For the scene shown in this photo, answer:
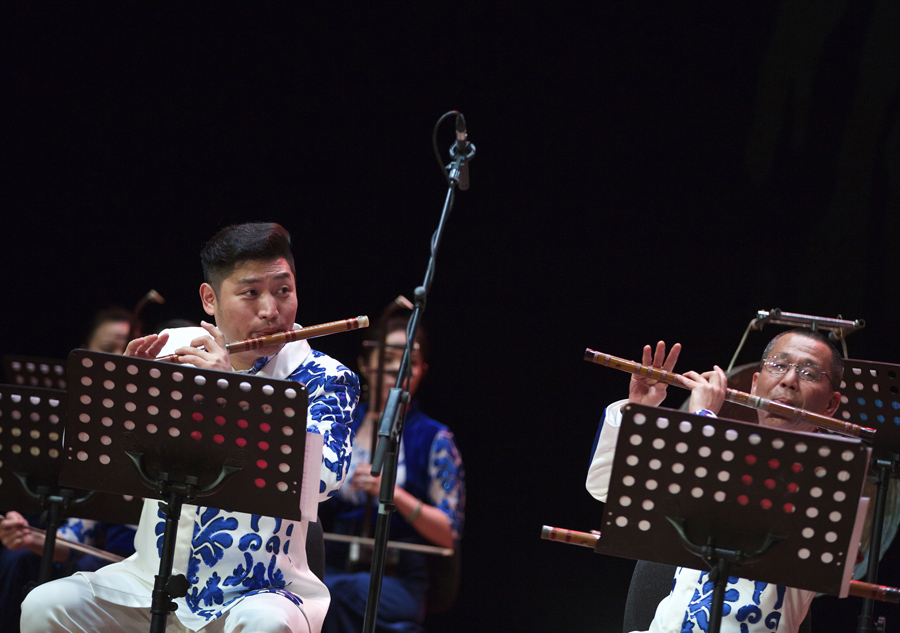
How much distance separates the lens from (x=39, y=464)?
2.78m

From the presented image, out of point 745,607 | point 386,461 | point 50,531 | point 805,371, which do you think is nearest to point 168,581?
point 386,461

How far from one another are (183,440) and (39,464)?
952mm

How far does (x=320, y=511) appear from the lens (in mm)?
4305

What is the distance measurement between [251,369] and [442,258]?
2.39m

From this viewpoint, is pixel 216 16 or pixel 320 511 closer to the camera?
pixel 320 511

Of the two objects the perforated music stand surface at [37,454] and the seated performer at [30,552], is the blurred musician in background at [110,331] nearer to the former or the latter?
the seated performer at [30,552]

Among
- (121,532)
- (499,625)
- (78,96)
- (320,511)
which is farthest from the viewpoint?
(78,96)

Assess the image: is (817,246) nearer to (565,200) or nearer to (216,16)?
(565,200)

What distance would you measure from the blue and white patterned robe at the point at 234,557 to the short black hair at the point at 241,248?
0.43 metres

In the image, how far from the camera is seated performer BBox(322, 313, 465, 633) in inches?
151

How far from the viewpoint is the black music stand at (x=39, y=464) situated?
270 cm

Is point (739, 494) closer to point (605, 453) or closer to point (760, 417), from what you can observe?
point (605, 453)

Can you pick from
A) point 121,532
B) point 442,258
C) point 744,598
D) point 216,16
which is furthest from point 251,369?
point 216,16

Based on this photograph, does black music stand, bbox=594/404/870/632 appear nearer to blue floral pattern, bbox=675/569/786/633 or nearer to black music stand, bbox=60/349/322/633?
blue floral pattern, bbox=675/569/786/633
